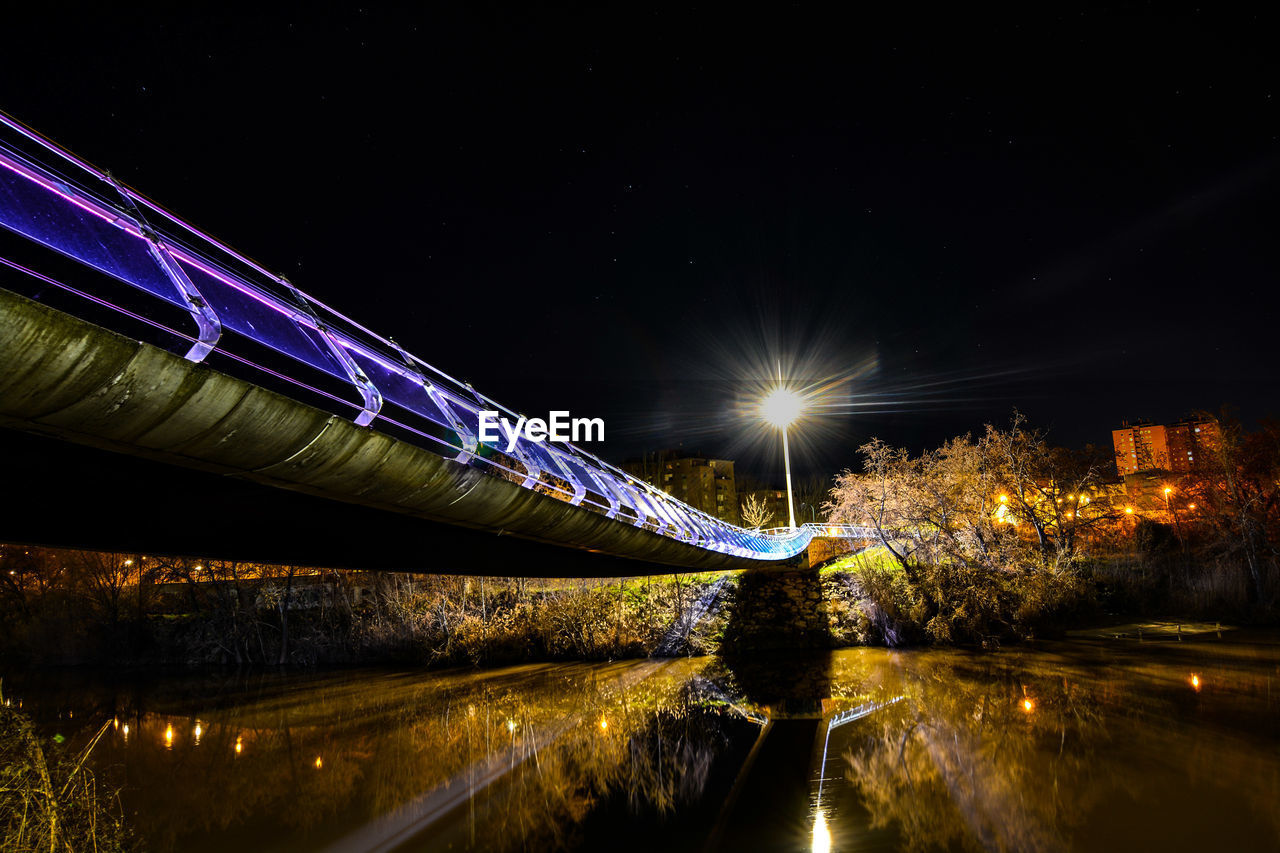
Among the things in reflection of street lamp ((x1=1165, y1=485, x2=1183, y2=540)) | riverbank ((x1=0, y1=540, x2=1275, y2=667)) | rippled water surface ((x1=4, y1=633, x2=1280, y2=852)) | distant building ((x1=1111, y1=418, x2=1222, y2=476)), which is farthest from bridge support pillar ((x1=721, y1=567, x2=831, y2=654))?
distant building ((x1=1111, y1=418, x2=1222, y2=476))

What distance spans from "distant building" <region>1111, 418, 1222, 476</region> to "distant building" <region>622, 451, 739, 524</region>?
53860 mm

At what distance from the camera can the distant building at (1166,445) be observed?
4334 cm

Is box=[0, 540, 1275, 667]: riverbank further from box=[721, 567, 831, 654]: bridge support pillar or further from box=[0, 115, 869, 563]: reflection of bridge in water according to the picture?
box=[0, 115, 869, 563]: reflection of bridge in water

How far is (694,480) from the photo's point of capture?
4345 inches

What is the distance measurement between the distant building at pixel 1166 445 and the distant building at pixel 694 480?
2120 inches

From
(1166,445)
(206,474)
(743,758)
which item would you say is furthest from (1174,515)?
(1166,445)

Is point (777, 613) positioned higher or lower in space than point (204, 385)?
lower

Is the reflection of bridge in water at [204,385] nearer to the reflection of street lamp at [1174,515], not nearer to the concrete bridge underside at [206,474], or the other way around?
the concrete bridge underside at [206,474]

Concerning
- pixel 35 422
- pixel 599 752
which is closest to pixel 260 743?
pixel 599 752

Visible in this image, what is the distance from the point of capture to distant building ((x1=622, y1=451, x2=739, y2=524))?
108 metres

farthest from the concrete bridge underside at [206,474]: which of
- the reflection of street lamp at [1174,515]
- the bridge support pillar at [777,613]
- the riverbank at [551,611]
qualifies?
the reflection of street lamp at [1174,515]

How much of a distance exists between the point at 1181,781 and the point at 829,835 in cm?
558

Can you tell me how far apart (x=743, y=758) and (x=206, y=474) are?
424 inches

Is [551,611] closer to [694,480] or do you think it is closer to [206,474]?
[206,474]
